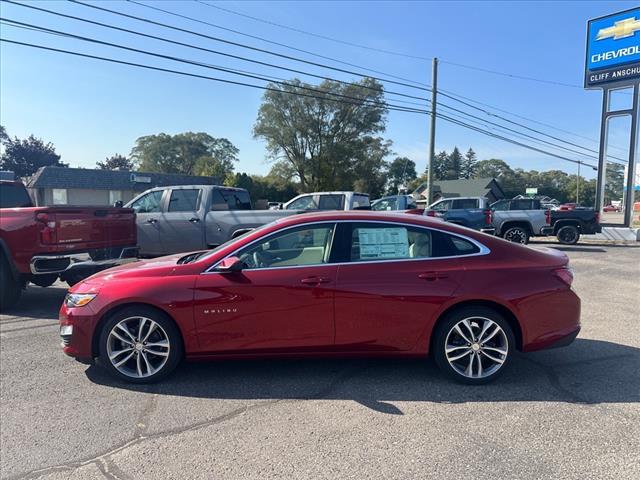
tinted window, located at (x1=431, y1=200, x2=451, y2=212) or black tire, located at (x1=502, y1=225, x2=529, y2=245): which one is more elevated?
tinted window, located at (x1=431, y1=200, x2=451, y2=212)

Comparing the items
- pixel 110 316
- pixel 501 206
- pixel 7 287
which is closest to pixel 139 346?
pixel 110 316

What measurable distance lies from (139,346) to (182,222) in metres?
5.66

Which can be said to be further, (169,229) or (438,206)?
(438,206)

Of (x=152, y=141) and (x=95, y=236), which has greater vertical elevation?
(x=152, y=141)

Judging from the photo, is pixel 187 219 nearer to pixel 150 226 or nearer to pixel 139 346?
pixel 150 226

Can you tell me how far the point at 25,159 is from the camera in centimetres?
6412

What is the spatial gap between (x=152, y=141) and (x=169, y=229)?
81.1 metres

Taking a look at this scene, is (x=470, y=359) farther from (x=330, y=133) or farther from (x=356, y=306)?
(x=330, y=133)

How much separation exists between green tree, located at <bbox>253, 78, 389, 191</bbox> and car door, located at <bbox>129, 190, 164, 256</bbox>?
1578 inches

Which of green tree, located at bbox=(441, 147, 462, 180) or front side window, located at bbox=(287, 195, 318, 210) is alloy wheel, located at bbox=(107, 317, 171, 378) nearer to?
front side window, located at bbox=(287, 195, 318, 210)

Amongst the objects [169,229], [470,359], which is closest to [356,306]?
[470,359]

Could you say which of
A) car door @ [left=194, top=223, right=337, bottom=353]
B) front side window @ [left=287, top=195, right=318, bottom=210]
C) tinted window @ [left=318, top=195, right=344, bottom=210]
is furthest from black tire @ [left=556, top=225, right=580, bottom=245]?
car door @ [left=194, top=223, right=337, bottom=353]

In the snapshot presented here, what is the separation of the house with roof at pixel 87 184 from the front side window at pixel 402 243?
132 ft

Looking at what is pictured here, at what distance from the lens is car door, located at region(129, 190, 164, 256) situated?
9.53 m
